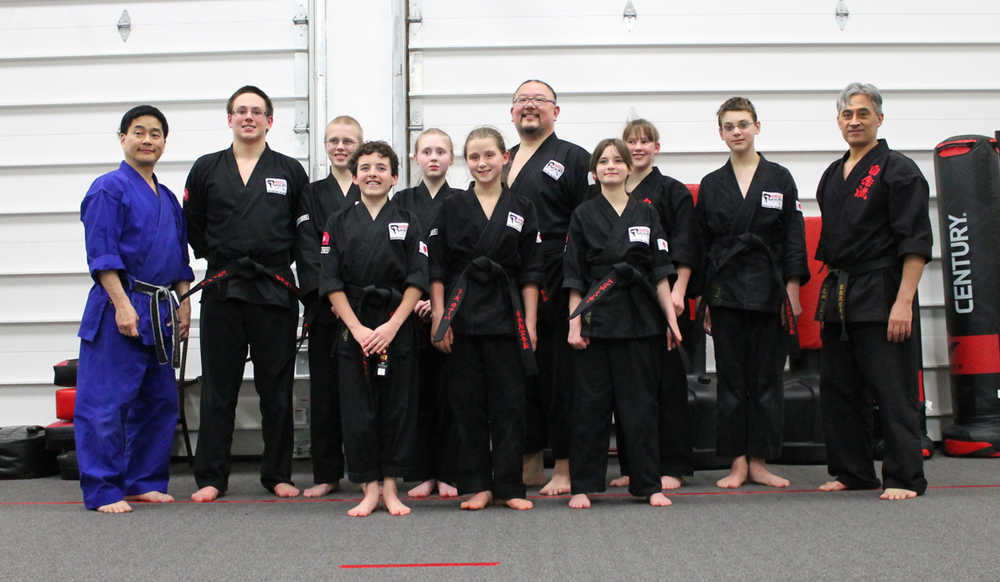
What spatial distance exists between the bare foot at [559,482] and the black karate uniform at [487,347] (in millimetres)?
294

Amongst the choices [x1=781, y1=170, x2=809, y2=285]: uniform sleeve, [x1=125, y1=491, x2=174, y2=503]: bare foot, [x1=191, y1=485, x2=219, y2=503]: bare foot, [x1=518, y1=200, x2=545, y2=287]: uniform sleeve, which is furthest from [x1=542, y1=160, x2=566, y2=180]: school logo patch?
[x1=125, y1=491, x2=174, y2=503]: bare foot

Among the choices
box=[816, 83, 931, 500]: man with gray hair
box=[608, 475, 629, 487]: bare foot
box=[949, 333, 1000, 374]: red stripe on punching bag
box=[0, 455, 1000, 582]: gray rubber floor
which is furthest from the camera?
box=[949, 333, 1000, 374]: red stripe on punching bag

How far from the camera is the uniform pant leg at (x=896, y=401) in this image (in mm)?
3072

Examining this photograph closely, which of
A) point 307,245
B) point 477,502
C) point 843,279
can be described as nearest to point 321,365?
point 307,245

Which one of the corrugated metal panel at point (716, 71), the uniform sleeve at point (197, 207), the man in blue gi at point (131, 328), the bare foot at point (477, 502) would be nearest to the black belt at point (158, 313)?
the man in blue gi at point (131, 328)

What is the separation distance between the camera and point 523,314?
308 cm

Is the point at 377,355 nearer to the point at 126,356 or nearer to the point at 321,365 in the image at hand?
the point at 321,365

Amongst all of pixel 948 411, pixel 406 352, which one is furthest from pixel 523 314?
pixel 948 411

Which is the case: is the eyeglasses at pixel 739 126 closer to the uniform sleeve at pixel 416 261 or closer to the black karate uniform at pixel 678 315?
the black karate uniform at pixel 678 315

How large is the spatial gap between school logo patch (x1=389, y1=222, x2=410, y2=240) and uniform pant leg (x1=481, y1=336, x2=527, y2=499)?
45cm

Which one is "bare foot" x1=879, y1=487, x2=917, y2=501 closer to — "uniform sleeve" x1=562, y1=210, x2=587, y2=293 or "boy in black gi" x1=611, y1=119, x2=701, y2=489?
"boy in black gi" x1=611, y1=119, x2=701, y2=489

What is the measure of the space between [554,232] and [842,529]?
1.47 m

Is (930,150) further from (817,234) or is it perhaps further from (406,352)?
(406,352)

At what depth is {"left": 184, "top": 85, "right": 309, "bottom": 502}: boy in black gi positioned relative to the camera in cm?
334
